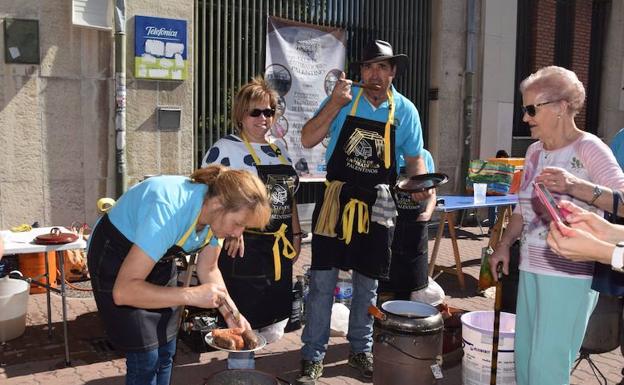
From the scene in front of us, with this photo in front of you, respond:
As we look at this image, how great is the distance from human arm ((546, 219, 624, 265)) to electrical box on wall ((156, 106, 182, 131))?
6.39 metres

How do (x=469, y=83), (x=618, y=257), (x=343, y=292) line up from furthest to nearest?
(x=469, y=83)
(x=343, y=292)
(x=618, y=257)

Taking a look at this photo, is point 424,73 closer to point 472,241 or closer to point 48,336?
point 472,241

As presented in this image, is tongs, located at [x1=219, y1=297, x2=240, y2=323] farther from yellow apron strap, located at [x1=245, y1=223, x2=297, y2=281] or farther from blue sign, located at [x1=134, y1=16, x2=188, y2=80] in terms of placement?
blue sign, located at [x1=134, y1=16, x2=188, y2=80]

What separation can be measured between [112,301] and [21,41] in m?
5.22

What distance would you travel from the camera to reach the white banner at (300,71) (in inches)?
340

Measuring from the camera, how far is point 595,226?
2.11 meters

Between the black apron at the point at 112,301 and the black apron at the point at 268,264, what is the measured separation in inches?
31.4

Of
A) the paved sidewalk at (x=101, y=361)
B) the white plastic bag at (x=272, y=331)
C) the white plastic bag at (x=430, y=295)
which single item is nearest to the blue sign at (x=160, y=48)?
the paved sidewalk at (x=101, y=361)

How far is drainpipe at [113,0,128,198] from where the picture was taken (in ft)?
23.8

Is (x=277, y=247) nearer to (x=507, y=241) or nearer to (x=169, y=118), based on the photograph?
(x=507, y=241)

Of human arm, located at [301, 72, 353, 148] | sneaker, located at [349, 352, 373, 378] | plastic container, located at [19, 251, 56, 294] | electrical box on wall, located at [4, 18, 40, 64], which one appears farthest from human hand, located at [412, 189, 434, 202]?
electrical box on wall, located at [4, 18, 40, 64]

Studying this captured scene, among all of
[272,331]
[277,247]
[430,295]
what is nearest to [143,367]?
[272,331]

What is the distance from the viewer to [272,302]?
12.1ft

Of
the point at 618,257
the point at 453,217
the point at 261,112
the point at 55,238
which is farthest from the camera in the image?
the point at 453,217
